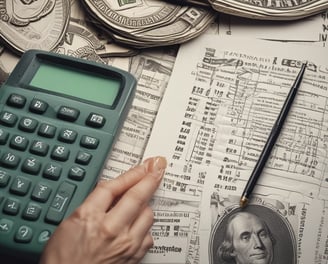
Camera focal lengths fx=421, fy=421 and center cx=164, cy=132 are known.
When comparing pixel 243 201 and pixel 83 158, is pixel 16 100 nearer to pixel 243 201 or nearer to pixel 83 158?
pixel 83 158

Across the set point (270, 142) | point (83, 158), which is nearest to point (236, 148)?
point (270, 142)

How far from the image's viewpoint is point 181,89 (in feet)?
1.28

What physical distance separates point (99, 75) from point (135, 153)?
0.25 ft

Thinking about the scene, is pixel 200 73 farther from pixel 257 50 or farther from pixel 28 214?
pixel 28 214

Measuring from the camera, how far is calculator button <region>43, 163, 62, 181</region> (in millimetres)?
321

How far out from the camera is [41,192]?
0.31 m

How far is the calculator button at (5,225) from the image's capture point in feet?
0.98

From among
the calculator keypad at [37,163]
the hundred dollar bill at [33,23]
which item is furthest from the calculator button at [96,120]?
the hundred dollar bill at [33,23]

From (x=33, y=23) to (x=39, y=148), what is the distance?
0.14 metres

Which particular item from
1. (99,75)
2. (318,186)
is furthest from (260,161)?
(99,75)

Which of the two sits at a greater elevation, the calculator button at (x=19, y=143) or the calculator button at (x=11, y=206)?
the calculator button at (x=19, y=143)

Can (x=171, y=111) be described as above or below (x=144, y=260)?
above

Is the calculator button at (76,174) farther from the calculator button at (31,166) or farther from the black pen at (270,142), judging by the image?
the black pen at (270,142)

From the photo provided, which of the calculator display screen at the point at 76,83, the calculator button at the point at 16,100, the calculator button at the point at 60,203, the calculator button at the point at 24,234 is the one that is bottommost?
the calculator button at the point at 24,234
